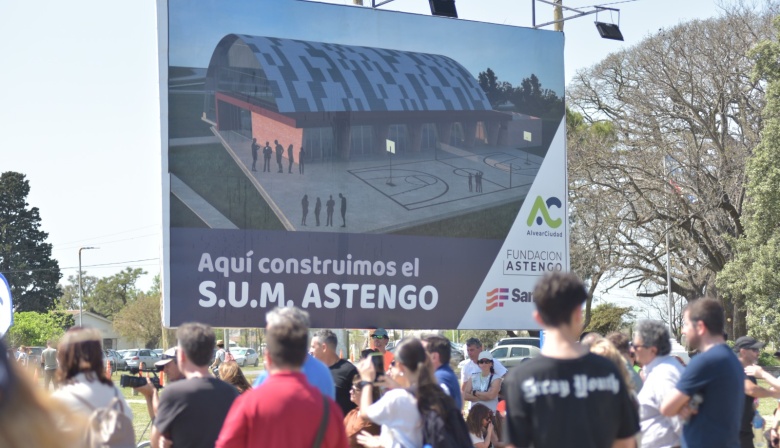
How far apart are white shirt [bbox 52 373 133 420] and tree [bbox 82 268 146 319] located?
91725 millimetres

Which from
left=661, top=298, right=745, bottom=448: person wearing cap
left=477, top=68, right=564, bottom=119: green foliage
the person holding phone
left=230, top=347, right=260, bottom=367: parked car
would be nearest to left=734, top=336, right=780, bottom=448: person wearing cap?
left=661, top=298, right=745, bottom=448: person wearing cap

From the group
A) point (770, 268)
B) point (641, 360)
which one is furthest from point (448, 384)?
point (770, 268)

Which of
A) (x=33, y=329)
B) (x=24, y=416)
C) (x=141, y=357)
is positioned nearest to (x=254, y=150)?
(x=24, y=416)

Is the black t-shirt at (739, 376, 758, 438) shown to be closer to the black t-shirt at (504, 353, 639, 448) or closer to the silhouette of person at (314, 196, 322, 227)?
the black t-shirt at (504, 353, 639, 448)

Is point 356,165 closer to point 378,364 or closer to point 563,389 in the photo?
point 378,364

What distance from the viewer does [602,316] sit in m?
46.6

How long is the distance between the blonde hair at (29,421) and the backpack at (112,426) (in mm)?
2669

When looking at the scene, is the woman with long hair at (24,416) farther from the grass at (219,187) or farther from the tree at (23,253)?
the tree at (23,253)

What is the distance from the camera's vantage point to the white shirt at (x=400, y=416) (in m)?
5.07

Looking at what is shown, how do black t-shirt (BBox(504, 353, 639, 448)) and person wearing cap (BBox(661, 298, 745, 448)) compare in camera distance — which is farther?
person wearing cap (BBox(661, 298, 745, 448))

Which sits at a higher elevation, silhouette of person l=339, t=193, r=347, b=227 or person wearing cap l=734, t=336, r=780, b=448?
silhouette of person l=339, t=193, r=347, b=227

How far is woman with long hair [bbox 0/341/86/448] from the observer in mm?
1665

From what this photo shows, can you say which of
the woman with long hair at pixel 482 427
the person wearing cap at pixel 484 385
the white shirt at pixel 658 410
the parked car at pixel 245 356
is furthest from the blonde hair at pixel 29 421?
the parked car at pixel 245 356

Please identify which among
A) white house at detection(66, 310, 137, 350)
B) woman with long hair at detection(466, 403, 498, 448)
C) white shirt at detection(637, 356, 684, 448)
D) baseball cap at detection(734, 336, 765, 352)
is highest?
baseball cap at detection(734, 336, 765, 352)
